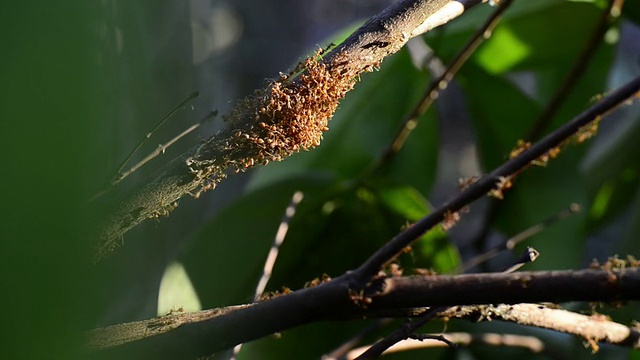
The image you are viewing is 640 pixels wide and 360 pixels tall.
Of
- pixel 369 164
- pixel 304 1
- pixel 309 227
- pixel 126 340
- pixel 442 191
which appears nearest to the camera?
pixel 126 340

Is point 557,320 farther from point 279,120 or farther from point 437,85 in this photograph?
point 437,85

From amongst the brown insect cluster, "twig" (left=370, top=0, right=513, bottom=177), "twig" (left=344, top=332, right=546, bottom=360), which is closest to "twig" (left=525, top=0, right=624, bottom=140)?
"twig" (left=370, top=0, right=513, bottom=177)

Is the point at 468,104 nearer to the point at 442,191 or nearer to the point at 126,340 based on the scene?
the point at 126,340

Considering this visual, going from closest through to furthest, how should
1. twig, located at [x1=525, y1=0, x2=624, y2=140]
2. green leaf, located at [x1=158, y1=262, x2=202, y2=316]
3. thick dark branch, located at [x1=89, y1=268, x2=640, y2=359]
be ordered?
thick dark branch, located at [x1=89, y1=268, x2=640, y2=359] < green leaf, located at [x1=158, y1=262, x2=202, y2=316] < twig, located at [x1=525, y1=0, x2=624, y2=140]

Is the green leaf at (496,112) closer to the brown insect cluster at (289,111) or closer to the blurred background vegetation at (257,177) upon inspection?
the blurred background vegetation at (257,177)

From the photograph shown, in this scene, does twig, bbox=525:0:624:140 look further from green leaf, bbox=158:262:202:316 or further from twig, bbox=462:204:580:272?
green leaf, bbox=158:262:202:316

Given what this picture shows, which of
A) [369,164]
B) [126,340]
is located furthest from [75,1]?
[369,164]

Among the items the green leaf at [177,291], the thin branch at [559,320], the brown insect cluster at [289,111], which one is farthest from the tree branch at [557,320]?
the green leaf at [177,291]
